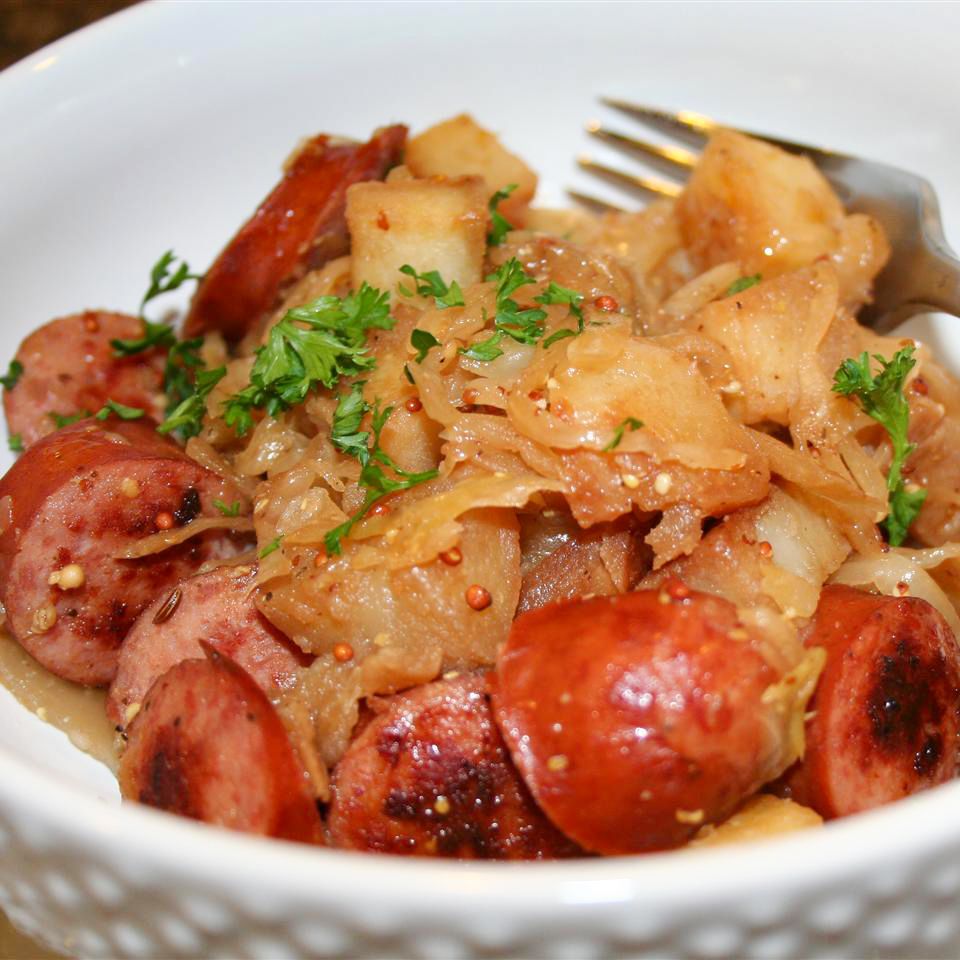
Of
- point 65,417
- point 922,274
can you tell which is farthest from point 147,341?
point 922,274

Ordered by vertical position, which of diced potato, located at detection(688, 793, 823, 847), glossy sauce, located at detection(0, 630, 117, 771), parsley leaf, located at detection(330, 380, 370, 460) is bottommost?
glossy sauce, located at detection(0, 630, 117, 771)

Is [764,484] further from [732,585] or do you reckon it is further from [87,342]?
[87,342]

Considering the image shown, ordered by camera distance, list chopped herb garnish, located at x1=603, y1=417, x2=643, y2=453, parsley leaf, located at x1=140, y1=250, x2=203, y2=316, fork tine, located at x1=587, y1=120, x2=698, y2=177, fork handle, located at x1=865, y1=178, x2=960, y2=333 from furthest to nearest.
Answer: fork tine, located at x1=587, y1=120, x2=698, y2=177, parsley leaf, located at x1=140, y1=250, x2=203, y2=316, fork handle, located at x1=865, y1=178, x2=960, y2=333, chopped herb garnish, located at x1=603, y1=417, x2=643, y2=453

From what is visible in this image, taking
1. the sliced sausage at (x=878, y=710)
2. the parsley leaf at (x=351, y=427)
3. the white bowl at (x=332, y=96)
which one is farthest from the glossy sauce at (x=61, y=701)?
the sliced sausage at (x=878, y=710)

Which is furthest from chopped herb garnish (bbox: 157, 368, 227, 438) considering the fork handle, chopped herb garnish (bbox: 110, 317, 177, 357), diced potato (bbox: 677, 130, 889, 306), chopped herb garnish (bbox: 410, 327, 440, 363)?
the fork handle

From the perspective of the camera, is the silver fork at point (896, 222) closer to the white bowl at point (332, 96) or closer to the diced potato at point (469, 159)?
the white bowl at point (332, 96)

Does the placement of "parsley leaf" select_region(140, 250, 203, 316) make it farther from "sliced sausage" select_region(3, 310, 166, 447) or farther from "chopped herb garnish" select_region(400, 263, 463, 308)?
"chopped herb garnish" select_region(400, 263, 463, 308)

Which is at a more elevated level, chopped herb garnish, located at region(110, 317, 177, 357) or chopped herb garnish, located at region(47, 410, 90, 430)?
chopped herb garnish, located at region(110, 317, 177, 357)
